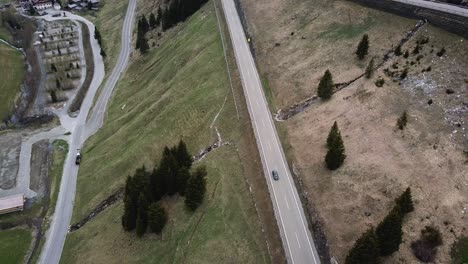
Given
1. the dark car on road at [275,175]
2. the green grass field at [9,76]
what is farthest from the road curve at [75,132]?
the dark car on road at [275,175]

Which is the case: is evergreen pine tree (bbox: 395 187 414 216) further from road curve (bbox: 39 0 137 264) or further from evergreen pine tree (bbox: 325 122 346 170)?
road curve (bbox: 39 0 137 264)

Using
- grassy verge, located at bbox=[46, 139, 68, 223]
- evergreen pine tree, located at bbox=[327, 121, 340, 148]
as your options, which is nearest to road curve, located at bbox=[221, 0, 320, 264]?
evergreen pine tree, located at bbox=[327, 121, 340, 148]

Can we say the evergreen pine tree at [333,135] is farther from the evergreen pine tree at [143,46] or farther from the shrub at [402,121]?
the evergreen pine tree at [143,46]

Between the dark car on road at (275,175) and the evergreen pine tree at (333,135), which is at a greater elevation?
the evergreen pine tree at (333,135)

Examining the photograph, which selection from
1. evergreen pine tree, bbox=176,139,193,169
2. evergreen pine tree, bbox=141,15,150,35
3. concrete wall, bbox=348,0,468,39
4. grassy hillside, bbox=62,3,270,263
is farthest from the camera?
evergreen pine tree, bbox=141,15,150,35

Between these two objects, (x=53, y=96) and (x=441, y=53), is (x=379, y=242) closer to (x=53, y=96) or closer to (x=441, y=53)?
(x=441, y=53)

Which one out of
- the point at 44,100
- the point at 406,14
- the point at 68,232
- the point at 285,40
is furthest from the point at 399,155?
the point at 44,100

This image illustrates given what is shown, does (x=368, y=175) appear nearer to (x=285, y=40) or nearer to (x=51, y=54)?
(x=285, y=40)
